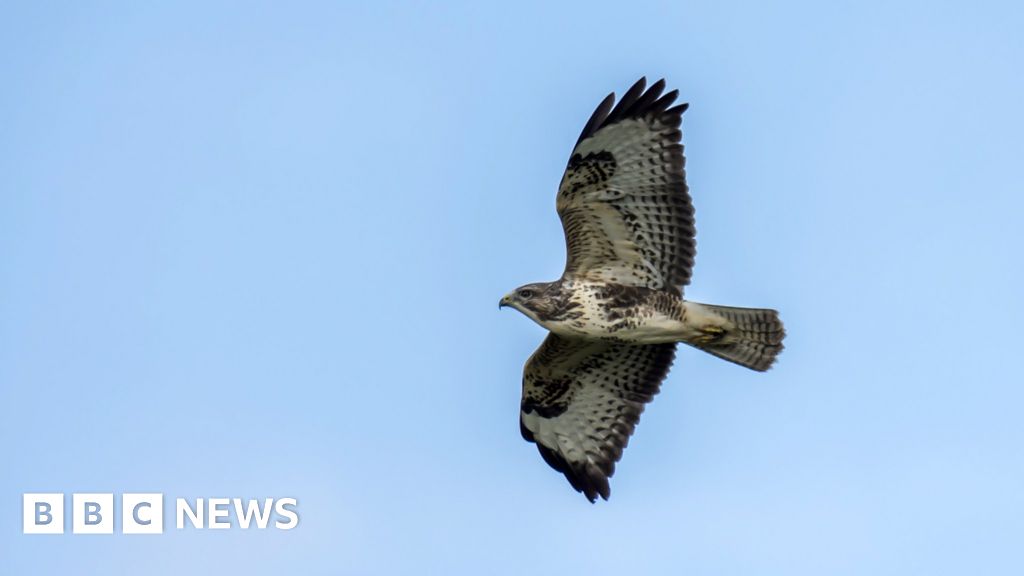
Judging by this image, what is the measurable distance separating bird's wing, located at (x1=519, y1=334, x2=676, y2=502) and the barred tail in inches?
25.5

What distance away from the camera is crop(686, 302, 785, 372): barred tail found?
1538 centimetres

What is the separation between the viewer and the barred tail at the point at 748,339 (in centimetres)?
1538

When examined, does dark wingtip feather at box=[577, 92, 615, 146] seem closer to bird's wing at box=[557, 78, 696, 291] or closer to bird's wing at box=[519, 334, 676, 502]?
bird's wing at box=[557, 78, 696, 291]

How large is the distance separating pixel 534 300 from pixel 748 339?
5.66 feet

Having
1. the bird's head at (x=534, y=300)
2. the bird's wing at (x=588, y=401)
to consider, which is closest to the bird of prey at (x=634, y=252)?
the bird's head at (x=534, y=300)

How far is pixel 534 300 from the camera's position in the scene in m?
15.0

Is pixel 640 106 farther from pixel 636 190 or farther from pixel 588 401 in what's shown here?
pixel 588 401

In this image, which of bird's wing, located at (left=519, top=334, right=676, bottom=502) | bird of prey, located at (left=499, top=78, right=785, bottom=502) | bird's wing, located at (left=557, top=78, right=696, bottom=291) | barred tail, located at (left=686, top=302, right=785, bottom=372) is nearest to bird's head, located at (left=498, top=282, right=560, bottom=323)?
bird of prey, located at (left=499, top=78, right=785, bottom=502)

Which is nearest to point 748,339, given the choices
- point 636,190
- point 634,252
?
point 634,252

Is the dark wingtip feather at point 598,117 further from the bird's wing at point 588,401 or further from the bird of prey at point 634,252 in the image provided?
the bird's wing at point 588,401

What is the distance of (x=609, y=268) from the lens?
606 inches

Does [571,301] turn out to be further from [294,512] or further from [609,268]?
[294,512]

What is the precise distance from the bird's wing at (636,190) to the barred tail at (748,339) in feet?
1.56

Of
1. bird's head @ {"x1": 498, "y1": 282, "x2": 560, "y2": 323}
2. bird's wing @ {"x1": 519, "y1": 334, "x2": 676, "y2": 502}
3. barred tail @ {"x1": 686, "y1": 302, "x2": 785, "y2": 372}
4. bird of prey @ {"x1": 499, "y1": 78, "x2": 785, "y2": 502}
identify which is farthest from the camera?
bird's wing @ {"x1": 519, "y1": 334, "x2": 676, "y2": 502}
